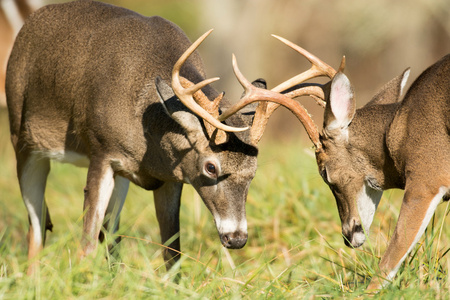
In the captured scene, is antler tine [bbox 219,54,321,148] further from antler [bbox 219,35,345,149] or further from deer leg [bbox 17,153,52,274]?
deer leg [bbox 17,153,52,274]

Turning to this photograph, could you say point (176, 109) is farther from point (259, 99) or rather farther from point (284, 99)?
point (284, 99)

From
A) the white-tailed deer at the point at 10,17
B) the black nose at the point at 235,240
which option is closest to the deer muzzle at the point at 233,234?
the black nose at the point at 235,240

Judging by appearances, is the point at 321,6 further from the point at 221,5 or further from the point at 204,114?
the point at 204,114

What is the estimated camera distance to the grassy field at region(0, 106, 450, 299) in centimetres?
419

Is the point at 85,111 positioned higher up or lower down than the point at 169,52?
lower down

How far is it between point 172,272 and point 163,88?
1397 millimetres

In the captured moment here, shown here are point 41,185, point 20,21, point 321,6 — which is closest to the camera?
point 41,185

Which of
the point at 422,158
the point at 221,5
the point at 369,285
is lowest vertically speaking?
the point at 221,5

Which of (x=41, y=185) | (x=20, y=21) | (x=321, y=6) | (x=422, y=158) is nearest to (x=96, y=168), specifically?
(x=41, y=185)

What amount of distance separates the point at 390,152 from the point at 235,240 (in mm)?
1347

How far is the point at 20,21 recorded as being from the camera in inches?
433

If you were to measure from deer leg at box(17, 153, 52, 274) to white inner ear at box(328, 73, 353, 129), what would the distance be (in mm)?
2682

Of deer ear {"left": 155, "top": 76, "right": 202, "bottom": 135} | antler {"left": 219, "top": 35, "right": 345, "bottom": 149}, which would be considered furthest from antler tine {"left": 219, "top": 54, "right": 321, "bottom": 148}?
deer ear {"left": 155, "top": 76, "right": 202, "bottom": 135}

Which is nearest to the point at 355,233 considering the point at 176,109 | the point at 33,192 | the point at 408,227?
the point at 408,227
